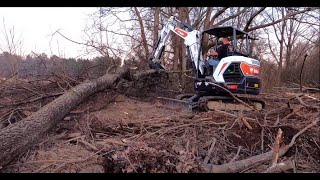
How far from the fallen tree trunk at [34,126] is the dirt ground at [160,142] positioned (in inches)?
6.3

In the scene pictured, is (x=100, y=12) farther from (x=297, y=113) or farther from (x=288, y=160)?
(x=288, y=160)

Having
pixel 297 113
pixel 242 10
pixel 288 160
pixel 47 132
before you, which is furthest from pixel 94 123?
pixel 242 10

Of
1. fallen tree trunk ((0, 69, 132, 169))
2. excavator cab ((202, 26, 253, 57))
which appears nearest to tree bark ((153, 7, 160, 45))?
excavator cab ((202, 26, 253, 57))

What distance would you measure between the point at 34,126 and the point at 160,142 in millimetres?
1834

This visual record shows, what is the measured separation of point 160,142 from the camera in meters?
4.66

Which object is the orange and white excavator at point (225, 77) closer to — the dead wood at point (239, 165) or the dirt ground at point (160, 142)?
the dirt ground at point (160, 142)

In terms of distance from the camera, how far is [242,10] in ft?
46.6

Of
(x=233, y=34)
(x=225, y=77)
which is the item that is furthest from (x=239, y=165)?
(x=233, y=34)

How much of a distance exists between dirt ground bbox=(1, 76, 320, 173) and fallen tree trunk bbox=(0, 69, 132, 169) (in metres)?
0.16

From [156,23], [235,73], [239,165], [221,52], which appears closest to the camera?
[239,165]

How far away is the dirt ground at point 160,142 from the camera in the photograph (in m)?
4.03

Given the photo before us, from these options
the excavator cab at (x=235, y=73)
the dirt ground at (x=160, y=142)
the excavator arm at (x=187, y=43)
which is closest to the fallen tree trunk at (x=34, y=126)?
the dirt ground at (x=160, y=142)

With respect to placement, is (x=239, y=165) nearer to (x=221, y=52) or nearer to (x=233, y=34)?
(x=221, y=52)
